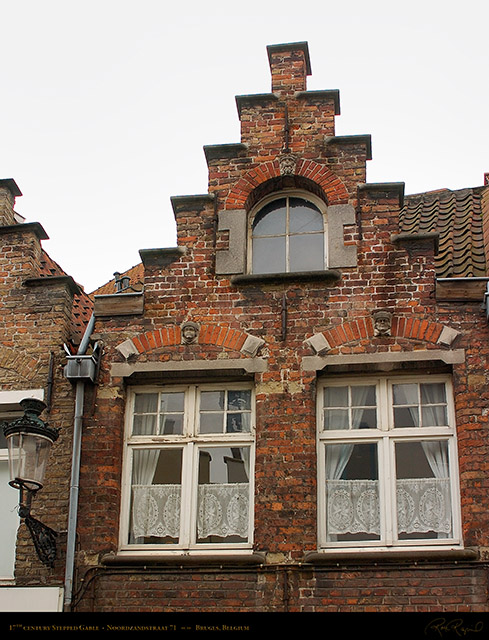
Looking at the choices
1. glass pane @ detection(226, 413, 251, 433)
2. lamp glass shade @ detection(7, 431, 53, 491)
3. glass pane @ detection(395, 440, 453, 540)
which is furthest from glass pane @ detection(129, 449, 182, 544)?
glass pane @ detection(395, 440, 453, 540)

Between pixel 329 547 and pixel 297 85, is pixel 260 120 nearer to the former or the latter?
pixel 297 85

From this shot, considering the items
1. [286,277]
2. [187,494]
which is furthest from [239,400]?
[286,277]

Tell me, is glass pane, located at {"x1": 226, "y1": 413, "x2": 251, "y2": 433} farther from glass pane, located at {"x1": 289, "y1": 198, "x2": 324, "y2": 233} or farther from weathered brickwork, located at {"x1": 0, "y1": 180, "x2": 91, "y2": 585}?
glass pane, located at {"x1": 289, "y1": 198, "x2": 324, "y2": 233}

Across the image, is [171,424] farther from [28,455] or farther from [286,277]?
[286,277]

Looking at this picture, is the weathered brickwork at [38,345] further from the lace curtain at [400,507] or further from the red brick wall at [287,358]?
the lace curtain at [400,507]

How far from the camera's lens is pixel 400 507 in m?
9.95

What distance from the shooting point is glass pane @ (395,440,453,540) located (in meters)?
9.85

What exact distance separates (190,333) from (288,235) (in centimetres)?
167

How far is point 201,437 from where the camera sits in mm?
10516

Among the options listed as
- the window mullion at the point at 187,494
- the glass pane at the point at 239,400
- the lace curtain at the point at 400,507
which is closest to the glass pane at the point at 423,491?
the lace curtain at the point at 400,507

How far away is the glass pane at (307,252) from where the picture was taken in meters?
11.2

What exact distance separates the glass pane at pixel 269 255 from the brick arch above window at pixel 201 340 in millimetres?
938
